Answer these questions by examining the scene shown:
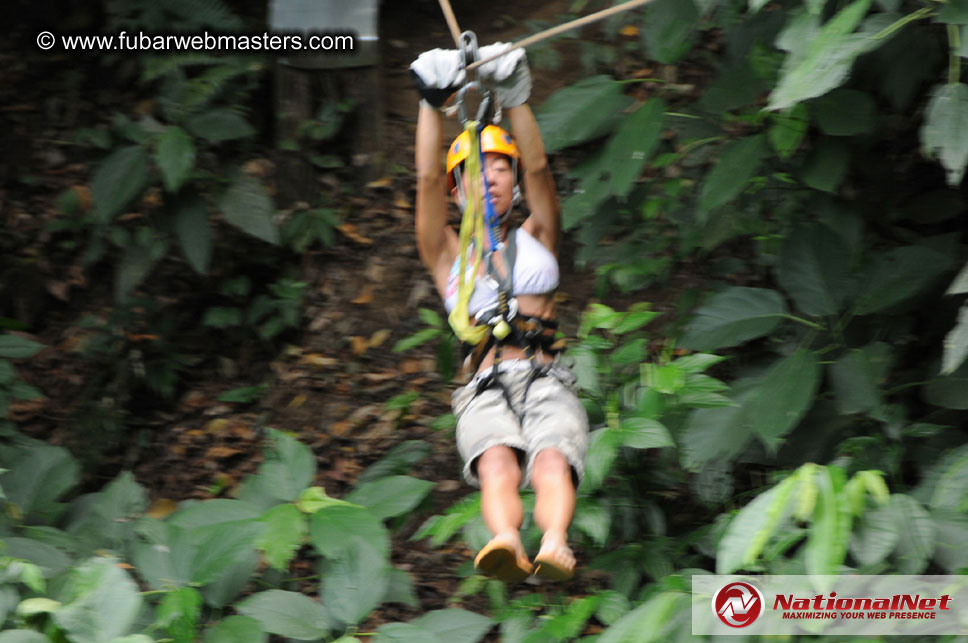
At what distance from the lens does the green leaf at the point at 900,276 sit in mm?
3189

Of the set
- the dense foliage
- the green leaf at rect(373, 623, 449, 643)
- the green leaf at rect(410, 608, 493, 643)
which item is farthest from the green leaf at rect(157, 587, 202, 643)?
the green leaf at rect(410, 608, 493, 643)

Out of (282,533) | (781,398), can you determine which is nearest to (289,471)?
(282,533)

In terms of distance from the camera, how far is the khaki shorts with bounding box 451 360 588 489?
294 centimetres

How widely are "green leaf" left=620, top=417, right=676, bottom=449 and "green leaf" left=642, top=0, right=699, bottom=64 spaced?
119cm

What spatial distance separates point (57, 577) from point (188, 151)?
7.66 feet

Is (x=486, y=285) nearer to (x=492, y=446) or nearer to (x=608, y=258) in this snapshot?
(x=492, y=446)

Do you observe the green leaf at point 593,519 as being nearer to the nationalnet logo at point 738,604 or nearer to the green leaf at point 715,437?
the green leaf at point 715,437

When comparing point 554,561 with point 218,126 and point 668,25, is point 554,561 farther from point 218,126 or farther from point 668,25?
point 218,126

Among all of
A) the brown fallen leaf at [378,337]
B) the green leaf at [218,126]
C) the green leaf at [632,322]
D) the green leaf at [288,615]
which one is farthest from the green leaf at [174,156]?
the green leaf at [632,322]

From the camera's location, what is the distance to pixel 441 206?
3156 mm

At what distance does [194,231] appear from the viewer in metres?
5.25

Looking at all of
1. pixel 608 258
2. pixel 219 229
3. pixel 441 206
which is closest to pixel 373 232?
pixel 219 229

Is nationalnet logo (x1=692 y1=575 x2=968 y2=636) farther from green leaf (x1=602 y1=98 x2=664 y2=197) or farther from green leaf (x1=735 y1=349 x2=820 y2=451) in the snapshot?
green leaf (x1=602 y1=98 x2=664 y2=197)

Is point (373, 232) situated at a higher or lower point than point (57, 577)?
higher
